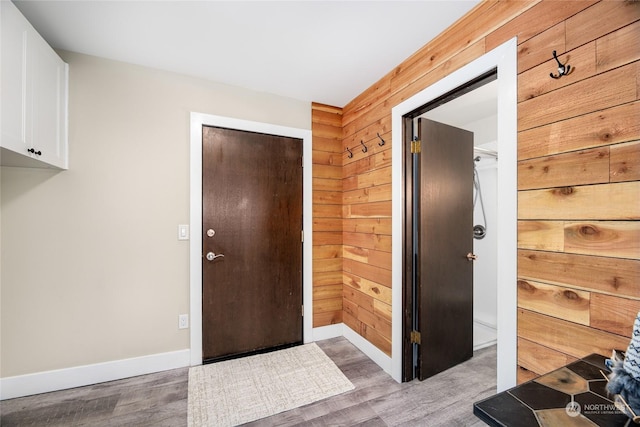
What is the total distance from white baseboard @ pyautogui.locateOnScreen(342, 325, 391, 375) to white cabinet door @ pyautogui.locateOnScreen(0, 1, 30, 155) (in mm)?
2771

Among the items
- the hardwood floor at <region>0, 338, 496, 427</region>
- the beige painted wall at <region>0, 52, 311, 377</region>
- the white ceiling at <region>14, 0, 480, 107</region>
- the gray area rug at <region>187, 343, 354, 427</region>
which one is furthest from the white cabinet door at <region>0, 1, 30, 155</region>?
the gray area rug at <region>187, 343, 354, 427</region>

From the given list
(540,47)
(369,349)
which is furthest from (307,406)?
(540,47)

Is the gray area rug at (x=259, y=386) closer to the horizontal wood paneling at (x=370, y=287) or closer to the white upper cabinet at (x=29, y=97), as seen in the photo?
the horizontal wood paneling at (x=370, y=287)

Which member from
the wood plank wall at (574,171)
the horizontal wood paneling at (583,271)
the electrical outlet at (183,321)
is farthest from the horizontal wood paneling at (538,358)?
the electrical outlet at (183,321)

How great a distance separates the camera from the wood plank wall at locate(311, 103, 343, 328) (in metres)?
2.83

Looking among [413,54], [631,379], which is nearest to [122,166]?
[413,54]

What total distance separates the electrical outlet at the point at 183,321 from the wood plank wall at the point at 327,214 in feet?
3.87

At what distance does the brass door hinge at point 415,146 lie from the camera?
2104 millimetres

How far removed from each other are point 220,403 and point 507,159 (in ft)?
7.50

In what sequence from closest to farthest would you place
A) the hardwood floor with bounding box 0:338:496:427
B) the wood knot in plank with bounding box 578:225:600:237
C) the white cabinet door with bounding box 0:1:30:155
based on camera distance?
the wood knot in plank with bounding box 578:225:600:237, the white cabinet door with bounding box 0:1:30:155, the hardwood floor with bounding box 0:338:496:427

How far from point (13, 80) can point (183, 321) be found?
188cm

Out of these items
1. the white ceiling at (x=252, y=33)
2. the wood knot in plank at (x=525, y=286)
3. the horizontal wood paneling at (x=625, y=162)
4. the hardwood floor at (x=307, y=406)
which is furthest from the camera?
the hardwood floor at (x=307, y=406)

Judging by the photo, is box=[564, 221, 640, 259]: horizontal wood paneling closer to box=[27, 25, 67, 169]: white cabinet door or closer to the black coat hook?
the black coat hook

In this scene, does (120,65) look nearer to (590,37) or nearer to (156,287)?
(156,287)
